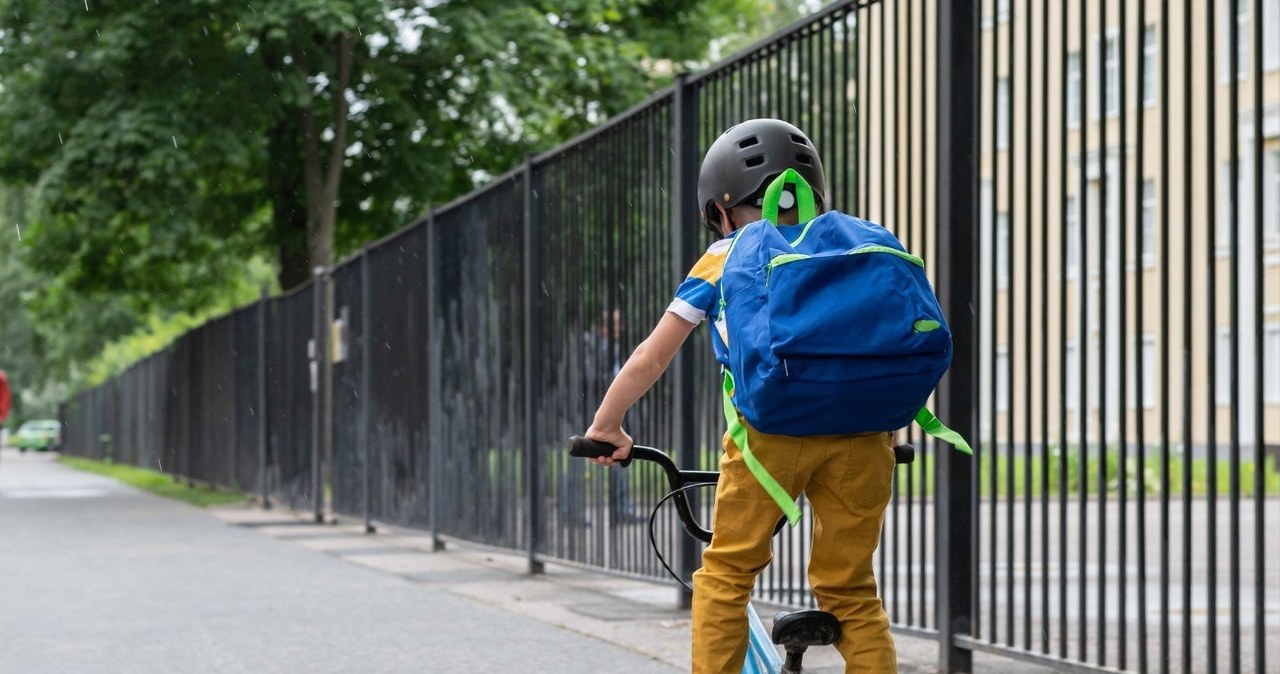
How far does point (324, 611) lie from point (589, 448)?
5.56 metres

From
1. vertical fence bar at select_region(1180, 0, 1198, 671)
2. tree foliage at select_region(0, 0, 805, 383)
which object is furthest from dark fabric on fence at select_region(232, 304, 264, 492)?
vertical fence bar at select_region(1180, 0, 1198, 671)

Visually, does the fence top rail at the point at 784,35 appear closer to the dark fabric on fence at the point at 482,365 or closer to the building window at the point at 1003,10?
the building window at the point at 1003,10

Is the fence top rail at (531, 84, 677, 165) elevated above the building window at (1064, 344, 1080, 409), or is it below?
above

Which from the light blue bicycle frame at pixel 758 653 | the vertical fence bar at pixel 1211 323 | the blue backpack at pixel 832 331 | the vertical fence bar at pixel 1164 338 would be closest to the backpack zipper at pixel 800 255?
the blue backpack at pixel 832 331

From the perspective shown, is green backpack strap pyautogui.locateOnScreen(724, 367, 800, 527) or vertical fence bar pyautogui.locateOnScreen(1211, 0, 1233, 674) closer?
green backpack strap pyautogui.locateOnScreen(724, 367, 800, 527)

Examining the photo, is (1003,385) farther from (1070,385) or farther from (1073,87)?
(1073,87)

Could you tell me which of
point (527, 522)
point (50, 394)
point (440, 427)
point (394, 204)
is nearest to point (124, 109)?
point (394, 204)

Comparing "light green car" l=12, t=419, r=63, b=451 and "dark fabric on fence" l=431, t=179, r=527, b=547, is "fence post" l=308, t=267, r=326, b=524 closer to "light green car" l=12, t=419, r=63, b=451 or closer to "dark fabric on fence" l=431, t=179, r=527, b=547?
"dark fabric on fence" l=431, t=179, r=527, b=547

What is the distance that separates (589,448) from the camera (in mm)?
3445

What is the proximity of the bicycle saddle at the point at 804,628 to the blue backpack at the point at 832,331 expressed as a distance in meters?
0.21

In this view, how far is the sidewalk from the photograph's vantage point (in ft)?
22.5

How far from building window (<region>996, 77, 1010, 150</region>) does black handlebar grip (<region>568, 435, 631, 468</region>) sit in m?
2.79

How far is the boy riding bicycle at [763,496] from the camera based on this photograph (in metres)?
3.51

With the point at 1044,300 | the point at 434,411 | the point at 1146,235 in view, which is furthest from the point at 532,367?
the point at 1146,235
